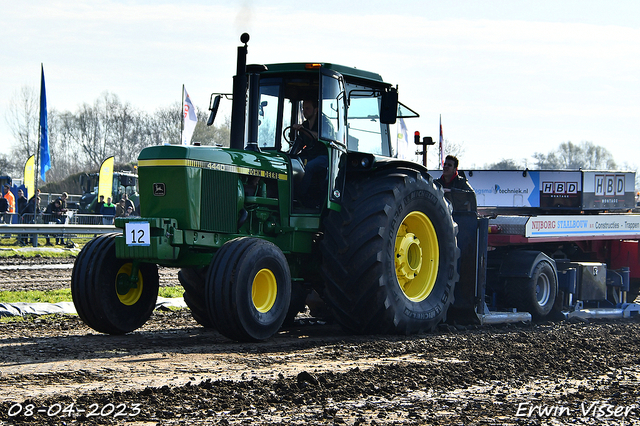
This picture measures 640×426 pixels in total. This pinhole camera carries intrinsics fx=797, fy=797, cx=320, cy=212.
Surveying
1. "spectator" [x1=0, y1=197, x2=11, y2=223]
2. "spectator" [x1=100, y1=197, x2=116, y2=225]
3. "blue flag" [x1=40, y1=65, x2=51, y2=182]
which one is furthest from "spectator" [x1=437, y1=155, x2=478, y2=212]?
"spectator" [x1=100, y1=197, x2=116, y2=225]

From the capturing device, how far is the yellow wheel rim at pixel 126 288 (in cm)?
754

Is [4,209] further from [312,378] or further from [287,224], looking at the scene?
[312,378]

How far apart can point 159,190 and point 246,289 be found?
1328mm

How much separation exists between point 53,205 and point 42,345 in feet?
62.6

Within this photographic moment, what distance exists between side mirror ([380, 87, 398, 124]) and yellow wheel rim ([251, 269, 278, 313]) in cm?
215

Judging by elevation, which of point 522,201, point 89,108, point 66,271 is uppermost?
point 89,108

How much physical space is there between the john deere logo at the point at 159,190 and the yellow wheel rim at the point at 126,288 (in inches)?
30.7

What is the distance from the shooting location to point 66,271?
51.7 ft

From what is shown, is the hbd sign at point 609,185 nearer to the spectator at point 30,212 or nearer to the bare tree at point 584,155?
the spectator at point 30,212

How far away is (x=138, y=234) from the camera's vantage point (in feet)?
23.1

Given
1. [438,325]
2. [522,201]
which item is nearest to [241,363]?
[438,325]

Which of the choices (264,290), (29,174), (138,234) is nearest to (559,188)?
(264,290)

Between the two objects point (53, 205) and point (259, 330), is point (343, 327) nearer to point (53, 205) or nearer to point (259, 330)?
point (259, 330)

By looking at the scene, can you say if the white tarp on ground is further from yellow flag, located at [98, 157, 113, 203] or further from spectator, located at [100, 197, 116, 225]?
yellow flag, located at [98, 157, 113, 203]
